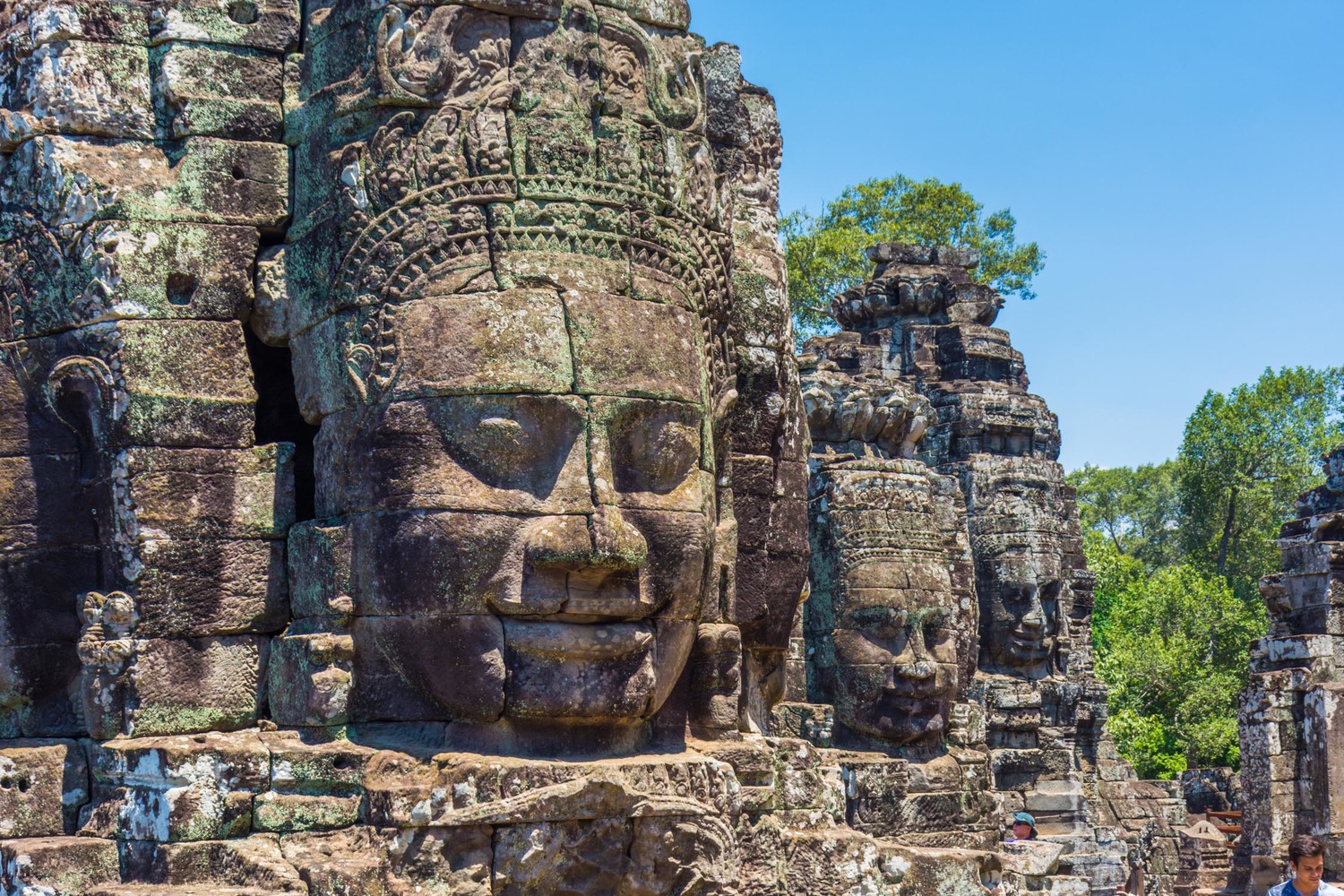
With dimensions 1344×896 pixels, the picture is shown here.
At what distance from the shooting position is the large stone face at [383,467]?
6.52 metres

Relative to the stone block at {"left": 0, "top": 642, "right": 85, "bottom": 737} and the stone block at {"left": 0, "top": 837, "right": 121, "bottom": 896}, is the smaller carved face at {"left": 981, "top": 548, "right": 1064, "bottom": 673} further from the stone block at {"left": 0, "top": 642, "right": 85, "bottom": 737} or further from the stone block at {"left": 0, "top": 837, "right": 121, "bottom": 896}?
the stone block at {"left": 0, "top": 837, "right": 121, "bottom": 896}

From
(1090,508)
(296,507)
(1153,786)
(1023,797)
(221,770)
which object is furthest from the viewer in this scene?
(1090,508)

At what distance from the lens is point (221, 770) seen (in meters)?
6.66

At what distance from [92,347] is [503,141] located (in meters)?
1.80

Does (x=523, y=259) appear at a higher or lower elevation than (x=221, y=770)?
higher

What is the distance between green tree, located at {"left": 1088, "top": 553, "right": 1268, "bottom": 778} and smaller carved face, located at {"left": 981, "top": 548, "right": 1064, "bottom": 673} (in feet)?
51.1

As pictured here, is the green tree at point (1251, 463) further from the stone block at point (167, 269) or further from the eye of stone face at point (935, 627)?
the stone block at point (167, 269)

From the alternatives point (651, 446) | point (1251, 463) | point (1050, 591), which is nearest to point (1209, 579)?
point (1251, 463)

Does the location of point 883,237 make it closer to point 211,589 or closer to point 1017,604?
point 1017,604

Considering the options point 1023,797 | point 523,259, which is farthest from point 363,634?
point 1023,797

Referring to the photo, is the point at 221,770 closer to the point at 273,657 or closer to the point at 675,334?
the point at 273,657

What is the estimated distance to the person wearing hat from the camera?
1889cm

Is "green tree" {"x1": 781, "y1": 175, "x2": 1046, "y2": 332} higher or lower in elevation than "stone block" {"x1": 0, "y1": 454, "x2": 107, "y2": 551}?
higher

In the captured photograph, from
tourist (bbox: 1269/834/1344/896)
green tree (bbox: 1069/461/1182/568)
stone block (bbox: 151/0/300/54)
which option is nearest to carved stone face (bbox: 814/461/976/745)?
tourist (bbox: 1269/834/1344/896)
